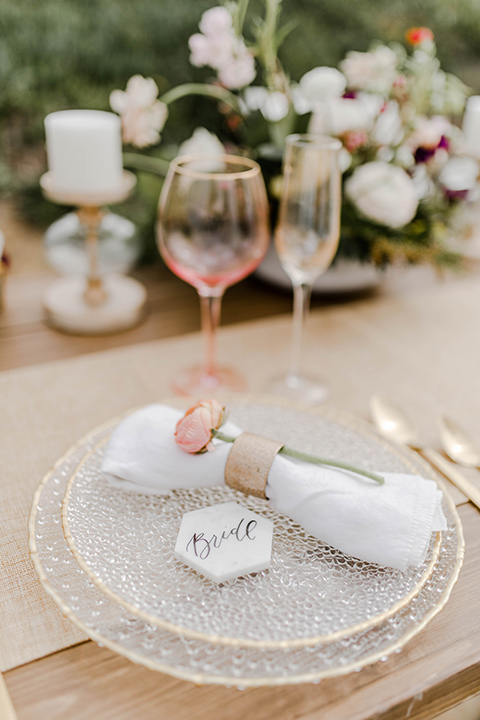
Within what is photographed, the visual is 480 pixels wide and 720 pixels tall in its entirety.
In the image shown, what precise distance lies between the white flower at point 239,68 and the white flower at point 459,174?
397 mm

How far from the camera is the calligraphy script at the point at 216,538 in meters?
0.43

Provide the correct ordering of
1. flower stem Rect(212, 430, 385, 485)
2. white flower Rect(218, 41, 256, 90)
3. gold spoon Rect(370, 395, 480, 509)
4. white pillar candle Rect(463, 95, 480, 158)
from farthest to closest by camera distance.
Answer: white pillar candle Rect(463, 95, 480, 158) → white flower Rect(218, 41, 256, 90) → gold spoon Rect(370, 395, 480, 509) → flower stem Rect(212, 430, 385, 485)

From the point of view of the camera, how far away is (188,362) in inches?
32.4

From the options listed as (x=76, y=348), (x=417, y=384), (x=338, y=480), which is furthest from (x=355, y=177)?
(x=338, y=480)

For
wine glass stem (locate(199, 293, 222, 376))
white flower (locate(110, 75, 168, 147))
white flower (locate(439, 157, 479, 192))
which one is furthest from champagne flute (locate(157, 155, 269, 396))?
white flower (locate(439, 157, 479, 192))

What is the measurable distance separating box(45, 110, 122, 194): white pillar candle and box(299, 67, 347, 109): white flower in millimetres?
307

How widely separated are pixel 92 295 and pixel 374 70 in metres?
0.57

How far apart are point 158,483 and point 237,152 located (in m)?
0.70

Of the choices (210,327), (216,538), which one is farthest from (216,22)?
(216,538)

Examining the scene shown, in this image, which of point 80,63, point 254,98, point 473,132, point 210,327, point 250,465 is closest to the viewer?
point 250,465

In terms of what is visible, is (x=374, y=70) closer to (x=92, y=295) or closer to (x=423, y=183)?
(x=423, y=183)

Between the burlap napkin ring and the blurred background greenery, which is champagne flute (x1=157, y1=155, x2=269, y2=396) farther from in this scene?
the blurred background greenery

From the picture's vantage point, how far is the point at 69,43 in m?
1.29

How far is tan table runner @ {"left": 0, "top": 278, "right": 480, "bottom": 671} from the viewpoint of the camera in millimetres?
454
